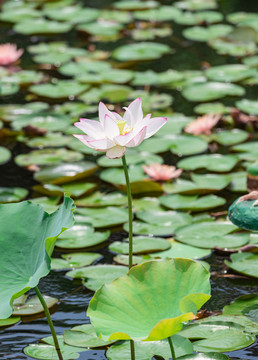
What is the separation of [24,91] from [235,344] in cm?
206

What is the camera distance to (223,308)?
1.54m

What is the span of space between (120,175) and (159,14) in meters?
→ 2.09

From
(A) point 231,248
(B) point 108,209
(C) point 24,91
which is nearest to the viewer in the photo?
(A) point 231,248

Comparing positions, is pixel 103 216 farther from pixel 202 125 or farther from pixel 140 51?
pixel 140 51

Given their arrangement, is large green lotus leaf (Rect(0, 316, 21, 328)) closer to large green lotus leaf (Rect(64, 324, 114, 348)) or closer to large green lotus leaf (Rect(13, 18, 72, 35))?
Answer: large green lotus leaf (Rect(64, 324, 114, 348))

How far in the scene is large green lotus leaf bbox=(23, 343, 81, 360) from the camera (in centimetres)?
137

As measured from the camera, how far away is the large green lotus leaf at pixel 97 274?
1.65 m

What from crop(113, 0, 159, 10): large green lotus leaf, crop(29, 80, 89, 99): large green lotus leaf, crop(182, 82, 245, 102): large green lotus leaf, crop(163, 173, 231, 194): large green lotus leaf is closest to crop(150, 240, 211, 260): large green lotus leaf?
crop(163, 173, 231, 194): large green lotus leaf

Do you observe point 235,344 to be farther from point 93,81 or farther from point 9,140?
point 93,81

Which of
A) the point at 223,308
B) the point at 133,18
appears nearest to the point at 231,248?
the point at 223,308

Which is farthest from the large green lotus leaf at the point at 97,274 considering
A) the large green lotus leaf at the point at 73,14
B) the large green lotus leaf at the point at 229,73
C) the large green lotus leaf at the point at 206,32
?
the large green lotus leaf at the point at 73,14

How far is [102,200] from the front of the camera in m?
2.11

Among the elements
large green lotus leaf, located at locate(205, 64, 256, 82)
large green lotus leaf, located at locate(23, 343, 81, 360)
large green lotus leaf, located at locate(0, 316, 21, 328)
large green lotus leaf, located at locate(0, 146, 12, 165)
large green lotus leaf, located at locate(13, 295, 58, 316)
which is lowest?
large green lotus leaf, located at locate(0, 146, 12, 165)

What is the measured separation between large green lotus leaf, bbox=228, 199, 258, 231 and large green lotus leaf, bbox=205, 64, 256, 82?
1685 mm
